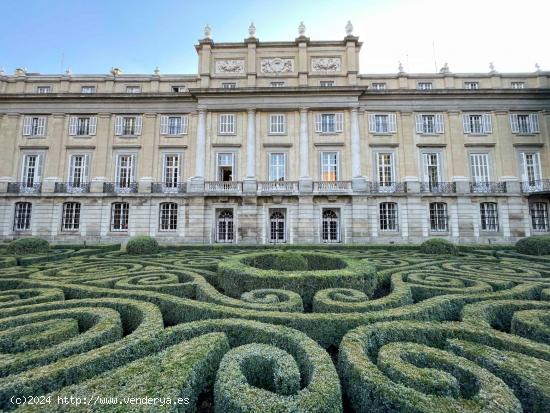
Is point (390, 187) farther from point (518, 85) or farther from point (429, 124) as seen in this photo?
point (518, 85)

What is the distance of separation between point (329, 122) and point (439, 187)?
32.8 ft

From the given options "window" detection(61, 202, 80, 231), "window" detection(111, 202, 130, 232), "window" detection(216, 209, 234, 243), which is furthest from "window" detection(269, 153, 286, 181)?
"window" detection(61, 202, 80, 231)

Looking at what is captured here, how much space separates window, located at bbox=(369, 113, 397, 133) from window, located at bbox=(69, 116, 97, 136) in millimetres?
22706

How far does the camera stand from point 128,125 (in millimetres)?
23172

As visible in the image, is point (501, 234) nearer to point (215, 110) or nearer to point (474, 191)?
point (474, 191)

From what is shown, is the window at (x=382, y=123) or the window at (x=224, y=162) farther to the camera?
the window at (x=382, y=123)

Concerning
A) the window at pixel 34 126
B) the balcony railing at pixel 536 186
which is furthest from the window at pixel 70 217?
the balcony railing at pixel 536 186

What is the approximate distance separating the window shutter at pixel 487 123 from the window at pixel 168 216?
83.7ft

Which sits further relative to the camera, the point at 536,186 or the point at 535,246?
the point at 536,186

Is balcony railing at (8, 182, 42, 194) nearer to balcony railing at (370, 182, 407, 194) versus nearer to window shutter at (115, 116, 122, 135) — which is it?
window shutter at (115, 116, 122, 135)

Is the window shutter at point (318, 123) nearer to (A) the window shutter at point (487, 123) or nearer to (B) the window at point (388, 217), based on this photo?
(B) the window at point (388, 217)

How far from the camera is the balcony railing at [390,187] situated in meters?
21.8

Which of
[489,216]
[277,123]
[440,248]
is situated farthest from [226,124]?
Result: [489,216]

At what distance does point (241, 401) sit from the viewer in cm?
205
